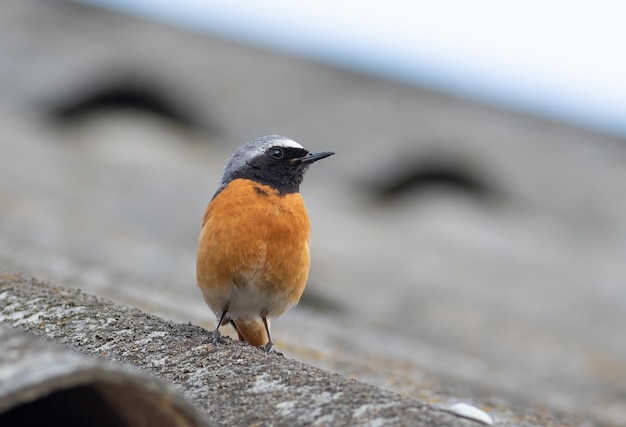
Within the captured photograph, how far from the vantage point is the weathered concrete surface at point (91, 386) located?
9.46ft

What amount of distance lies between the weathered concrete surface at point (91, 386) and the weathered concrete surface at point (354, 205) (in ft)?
9.81

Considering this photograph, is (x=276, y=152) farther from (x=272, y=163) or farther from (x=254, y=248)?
(x=254, y=248)

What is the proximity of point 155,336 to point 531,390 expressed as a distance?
4075 mm

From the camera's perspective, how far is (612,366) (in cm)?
974

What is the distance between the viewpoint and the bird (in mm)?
5664

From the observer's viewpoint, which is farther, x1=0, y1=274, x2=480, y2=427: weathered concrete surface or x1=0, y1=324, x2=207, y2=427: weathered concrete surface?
x1=0, y1=274, x2=480, y2=427: weathered concrete surface

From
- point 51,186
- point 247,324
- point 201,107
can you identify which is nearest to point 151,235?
point 51,186

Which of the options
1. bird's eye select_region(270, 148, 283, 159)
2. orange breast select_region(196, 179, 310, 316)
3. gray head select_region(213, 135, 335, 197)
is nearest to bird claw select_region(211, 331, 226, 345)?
orange breast select_region(196, 179, 310, 316)

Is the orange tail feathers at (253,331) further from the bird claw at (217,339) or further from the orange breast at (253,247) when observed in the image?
the bird claw at (217,339)

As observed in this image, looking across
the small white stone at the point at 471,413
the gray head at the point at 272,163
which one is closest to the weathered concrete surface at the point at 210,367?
the small white stone at the point at 471,413

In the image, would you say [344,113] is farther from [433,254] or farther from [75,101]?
[433,254]

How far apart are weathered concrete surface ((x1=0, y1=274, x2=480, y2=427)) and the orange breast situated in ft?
2.16

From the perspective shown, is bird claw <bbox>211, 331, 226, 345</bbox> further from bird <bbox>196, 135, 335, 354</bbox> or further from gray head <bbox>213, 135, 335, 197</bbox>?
gray head <bbox>213, 135, 335, 197</bbox>

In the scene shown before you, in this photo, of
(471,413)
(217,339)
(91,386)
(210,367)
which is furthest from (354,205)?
(91,386)
